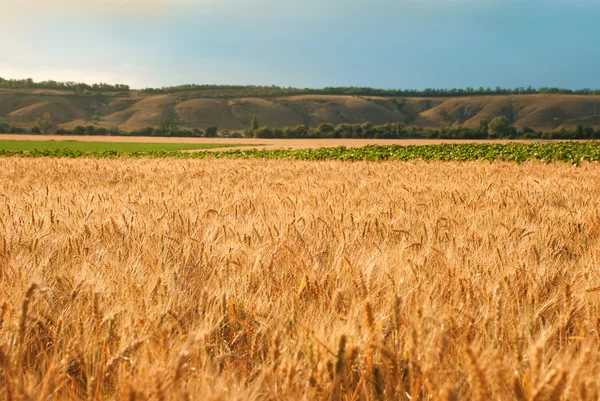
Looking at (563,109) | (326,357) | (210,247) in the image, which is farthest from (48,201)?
(563,109)

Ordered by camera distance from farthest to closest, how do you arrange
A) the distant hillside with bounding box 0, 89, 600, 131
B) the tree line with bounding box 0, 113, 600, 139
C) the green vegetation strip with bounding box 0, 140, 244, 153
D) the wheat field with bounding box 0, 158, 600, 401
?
the distant hillside with bounding box 0, 89, 600, 131
the tree line with bounding box 0, 113, 600, 139
the green vegetation strip with bounding box 0, 140, 244, 153
the wheat field with bounding box 0, 158, 600, 401

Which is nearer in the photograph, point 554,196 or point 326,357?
point 326,357

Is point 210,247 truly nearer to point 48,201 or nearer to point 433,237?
point 433,237

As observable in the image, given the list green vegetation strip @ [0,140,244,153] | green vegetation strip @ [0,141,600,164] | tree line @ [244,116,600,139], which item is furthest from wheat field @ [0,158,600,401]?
tree line @ [244,116,600,139]

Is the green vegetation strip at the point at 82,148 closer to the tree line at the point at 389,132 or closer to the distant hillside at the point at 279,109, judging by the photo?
the tree line at the point at 389,132

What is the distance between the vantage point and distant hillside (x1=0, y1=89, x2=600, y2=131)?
150 metres

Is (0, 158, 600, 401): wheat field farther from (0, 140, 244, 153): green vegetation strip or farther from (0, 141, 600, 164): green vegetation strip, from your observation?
(0, 140, 244, 153): green vegetation strip

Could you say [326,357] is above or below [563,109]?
below

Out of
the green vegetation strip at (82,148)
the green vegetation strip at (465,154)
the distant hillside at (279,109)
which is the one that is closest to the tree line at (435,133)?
the green vegetation strip at (82,148)

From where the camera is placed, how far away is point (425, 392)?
1.31 meters

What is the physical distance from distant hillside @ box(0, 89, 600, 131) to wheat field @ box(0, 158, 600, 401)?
148422 mm

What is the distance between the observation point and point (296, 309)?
1.84m

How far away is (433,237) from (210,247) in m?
1.48

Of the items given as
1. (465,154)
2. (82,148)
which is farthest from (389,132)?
(465,154)
